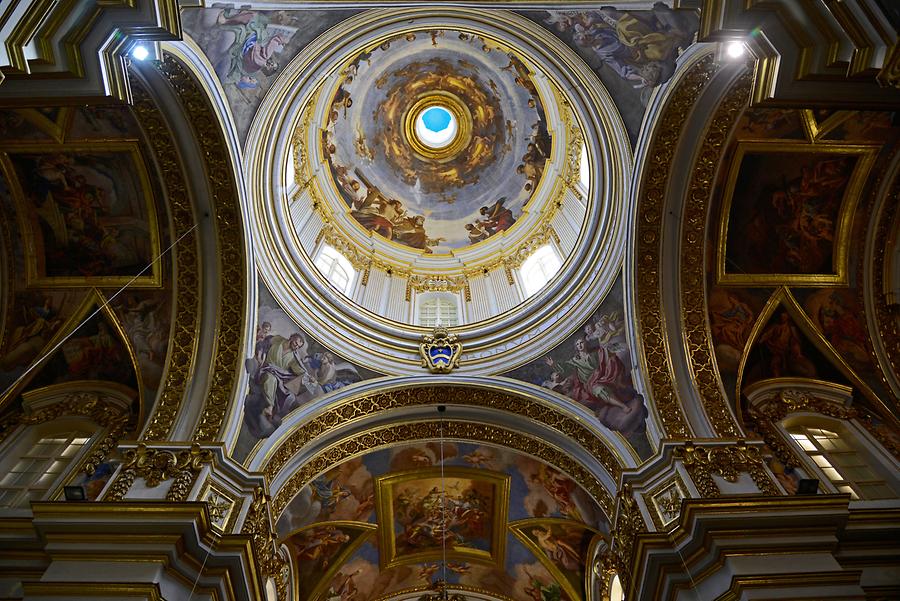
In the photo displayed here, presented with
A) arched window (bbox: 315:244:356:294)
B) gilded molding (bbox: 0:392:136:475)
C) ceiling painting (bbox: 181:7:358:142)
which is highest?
arched window (bbox: 315:244:356:294)

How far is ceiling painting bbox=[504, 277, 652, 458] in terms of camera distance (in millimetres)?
10906

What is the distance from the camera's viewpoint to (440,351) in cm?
1280

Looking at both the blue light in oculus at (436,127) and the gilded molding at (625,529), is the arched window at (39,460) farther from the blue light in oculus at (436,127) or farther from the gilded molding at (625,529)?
the blue light in oculus at (436,127)

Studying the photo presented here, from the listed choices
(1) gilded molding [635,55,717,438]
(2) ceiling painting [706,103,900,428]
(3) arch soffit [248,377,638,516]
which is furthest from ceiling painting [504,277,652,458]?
(2) ceiling painting [706,103,900,428]

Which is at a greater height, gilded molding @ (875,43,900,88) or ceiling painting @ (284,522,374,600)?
ceiling painting @ (284,522,374,600)

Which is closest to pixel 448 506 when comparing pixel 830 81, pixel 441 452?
pixel 441 452

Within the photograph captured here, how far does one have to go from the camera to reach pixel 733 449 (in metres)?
9.22

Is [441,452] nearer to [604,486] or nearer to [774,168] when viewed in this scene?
[604,486]

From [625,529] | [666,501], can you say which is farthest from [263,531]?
[666,501]

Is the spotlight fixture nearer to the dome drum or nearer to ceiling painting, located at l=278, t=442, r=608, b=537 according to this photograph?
ceiling painting, located at l=278, t=442, r=608, b=537

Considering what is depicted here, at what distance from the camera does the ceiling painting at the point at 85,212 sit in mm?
10227

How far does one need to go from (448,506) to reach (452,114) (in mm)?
11940

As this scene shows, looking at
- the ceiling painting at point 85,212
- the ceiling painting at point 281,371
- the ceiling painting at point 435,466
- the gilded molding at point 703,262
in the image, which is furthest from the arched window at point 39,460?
the gilded molding at point 703,262

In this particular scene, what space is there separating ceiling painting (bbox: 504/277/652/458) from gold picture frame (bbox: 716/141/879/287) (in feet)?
6.28
